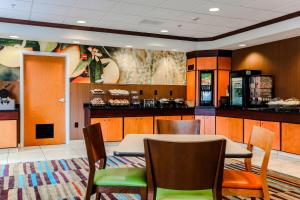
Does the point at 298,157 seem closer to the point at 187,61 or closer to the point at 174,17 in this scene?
the point at 174,17

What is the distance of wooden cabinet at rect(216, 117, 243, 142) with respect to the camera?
705 cm

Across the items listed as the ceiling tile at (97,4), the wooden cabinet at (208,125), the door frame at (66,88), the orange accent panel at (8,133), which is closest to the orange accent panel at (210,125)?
the wooden cabinet at (208,125)

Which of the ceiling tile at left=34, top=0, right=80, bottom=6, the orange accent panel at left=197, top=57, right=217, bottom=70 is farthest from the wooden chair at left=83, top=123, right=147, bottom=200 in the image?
the orange accent panel at left=197, top=57, right=217, bottom=70

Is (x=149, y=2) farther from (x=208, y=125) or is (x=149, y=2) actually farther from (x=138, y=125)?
(x=208, y=125)

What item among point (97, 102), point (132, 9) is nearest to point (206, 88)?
point (97, 102)

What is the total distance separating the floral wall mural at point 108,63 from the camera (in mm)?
6766

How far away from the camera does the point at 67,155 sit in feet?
19.5

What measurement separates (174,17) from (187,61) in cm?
283

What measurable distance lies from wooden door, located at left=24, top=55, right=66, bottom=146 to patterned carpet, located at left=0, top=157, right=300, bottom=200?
2065 millimetres

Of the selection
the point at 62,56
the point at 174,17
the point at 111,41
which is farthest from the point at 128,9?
the point at 62,56

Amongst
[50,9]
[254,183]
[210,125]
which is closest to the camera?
[254,183]

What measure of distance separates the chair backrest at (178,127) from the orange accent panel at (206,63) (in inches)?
198

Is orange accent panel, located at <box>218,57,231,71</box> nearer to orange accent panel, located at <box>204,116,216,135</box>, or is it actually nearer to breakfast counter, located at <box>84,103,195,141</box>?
orange accent panel, located at <box>204,116,216,135</box>

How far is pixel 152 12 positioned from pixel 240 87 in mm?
3263
